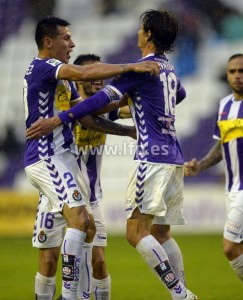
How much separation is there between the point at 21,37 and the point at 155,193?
10198 mm

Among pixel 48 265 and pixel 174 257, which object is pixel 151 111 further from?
pixel 48 265

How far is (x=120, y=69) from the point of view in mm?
6594

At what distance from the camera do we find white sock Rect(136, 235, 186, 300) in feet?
21.4

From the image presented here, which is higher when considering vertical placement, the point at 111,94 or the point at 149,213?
the point at 111,94

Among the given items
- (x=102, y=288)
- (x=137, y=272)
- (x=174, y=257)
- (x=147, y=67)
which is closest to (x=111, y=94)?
(x=147, y=67)

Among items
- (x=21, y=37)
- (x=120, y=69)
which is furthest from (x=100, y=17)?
(x=120, y=69)

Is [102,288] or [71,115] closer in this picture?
[71,115]

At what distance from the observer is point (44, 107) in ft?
22.2

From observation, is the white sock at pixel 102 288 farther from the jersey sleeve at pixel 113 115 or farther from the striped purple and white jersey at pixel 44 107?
the jersey sleeve at pixel 113 115

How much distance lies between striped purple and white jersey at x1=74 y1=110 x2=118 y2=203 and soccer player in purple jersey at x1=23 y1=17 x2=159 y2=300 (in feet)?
2.50

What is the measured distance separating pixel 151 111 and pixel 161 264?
1.16 metres

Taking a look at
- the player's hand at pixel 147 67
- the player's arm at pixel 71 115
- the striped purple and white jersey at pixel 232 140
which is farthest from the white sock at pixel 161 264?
the striped purple and white jersey at pixel 232 140

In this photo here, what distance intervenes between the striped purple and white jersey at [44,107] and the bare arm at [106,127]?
439mm

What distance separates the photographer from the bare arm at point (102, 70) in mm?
6574
